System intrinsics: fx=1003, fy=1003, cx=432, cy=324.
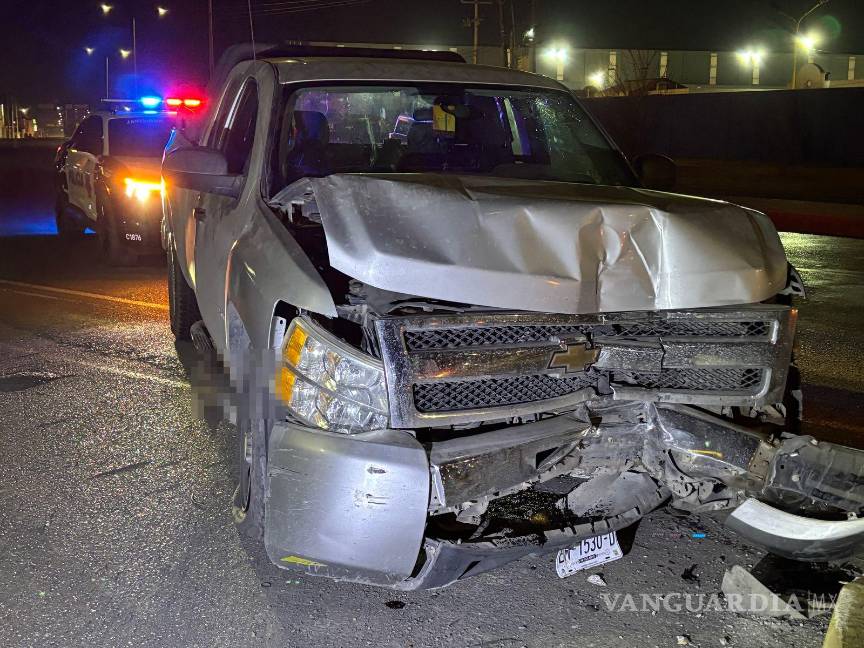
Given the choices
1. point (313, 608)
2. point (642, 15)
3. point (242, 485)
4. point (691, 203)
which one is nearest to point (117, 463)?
point (242, 485)

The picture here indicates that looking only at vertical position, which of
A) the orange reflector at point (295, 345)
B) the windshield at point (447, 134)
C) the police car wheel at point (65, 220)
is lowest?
the police car wheel at point (65, 220)

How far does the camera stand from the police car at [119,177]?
11000 mm

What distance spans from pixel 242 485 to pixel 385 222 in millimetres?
1212

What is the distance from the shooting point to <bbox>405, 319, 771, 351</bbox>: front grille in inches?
131

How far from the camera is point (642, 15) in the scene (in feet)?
213

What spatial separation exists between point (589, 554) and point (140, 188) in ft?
27.9

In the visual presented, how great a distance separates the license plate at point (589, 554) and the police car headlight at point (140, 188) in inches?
326

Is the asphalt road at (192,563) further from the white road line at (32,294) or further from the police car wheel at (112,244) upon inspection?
the police car wheel at (112,244)

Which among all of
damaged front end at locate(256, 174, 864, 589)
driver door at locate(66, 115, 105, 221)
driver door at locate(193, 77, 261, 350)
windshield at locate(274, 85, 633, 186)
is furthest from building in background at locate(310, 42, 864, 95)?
damaged front end at locate(256, 174, 864, 589)

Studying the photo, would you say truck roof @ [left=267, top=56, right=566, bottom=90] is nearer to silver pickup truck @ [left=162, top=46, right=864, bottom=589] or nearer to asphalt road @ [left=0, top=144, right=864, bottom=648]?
silver pickup truck @ [left=162, top=46, right=864, bottom=589]

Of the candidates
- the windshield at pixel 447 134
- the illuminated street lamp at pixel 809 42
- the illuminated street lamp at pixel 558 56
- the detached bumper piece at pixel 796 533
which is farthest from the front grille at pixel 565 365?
the illuminated street lamp at pixel 809 42

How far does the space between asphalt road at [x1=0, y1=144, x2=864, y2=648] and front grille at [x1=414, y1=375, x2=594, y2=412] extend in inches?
30.7

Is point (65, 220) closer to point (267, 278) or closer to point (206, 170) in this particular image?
point (206, 170)

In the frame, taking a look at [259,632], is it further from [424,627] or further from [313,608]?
[424,627]
